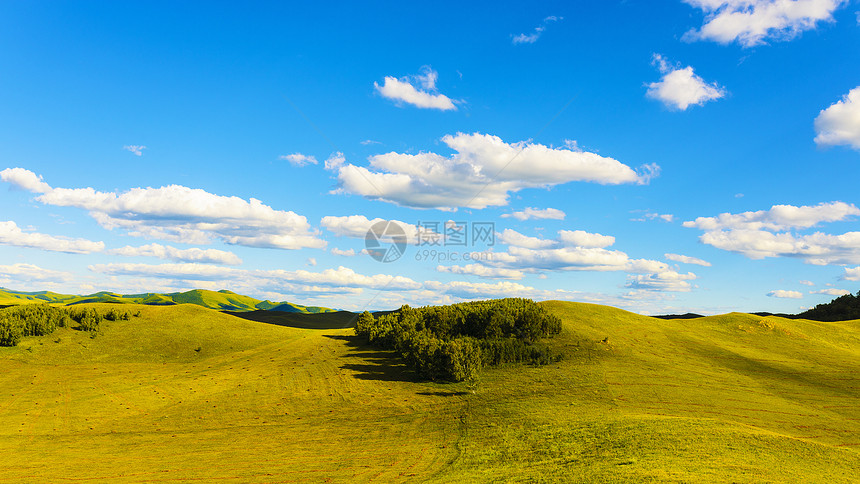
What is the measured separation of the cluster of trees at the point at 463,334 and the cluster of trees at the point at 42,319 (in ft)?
176

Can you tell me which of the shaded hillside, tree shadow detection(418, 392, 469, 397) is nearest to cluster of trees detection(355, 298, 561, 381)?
tree shadow detection(418, 392, 469, 397)

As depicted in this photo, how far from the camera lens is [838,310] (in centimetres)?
12438

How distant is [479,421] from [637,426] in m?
14.8

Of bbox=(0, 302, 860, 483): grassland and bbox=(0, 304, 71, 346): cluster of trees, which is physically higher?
bbox=(0, 304, 71, 346): cluster of trees

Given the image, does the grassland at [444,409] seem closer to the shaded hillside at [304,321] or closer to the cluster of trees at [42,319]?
the cluster of trees at [42,319]

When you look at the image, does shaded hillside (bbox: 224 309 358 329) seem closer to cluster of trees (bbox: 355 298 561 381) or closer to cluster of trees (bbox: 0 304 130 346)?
cluster of trees (bbox: 0 304 130 346)

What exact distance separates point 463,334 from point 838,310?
122071 mm

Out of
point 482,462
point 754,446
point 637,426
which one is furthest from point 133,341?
point 754,446

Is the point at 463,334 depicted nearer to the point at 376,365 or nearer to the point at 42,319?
the point at 376,365

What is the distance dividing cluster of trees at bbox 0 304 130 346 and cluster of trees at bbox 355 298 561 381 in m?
53.6

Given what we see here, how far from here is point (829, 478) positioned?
26.0 meters

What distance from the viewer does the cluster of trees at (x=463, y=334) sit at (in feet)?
196

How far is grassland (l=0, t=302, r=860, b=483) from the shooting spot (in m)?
31.5

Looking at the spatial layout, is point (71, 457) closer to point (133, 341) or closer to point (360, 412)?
point (360, 412)
